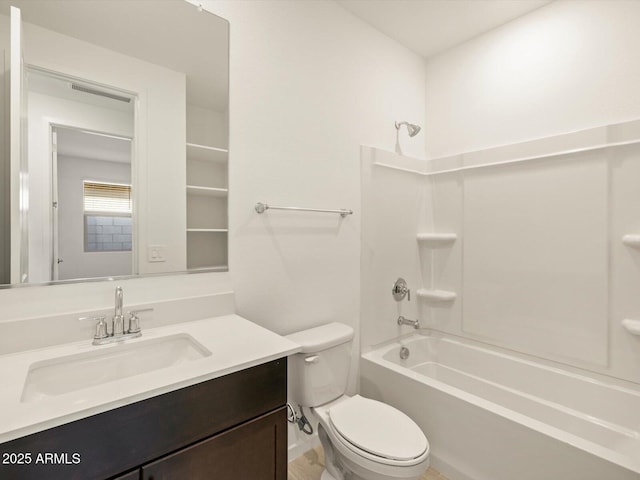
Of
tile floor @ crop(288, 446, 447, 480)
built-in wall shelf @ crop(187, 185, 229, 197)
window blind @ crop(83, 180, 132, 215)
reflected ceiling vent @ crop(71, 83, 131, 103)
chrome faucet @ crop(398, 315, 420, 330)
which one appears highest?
reflected ceiling vent @ crop(71, 83, 131, 103)

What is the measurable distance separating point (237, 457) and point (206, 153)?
121cm

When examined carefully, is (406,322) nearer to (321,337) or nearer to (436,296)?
(436,296)

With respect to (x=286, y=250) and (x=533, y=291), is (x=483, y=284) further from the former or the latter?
(x=286, y=250)

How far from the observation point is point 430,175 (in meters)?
2.52

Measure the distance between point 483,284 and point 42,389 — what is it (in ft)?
7.57

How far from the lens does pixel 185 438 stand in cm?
91

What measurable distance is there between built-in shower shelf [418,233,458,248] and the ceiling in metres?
1.41

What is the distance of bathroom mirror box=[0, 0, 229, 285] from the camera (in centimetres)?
111

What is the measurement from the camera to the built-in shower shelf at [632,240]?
159 cm

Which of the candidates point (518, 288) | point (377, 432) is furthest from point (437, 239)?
point (377, 432)

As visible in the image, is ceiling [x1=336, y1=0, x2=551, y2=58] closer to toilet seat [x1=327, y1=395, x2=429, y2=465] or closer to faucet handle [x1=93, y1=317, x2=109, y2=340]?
faucet handle [x1=93, y1=317, x2=109, y2=340]

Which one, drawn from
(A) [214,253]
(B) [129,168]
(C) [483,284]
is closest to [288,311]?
(A) [214,253]

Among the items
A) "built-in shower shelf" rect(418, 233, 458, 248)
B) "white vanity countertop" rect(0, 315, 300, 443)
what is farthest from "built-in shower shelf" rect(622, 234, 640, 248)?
"white vanity countertop" rect(0, 315, 300, 443)

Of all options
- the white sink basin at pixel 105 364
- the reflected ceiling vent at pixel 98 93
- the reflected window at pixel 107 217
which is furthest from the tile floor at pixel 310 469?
the reflected ceiling vent at pixel 98 93
